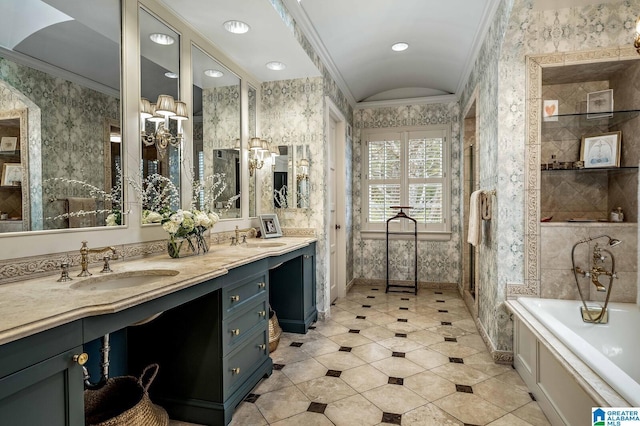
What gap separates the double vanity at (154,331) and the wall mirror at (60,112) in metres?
0.35

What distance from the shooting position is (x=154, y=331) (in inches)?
80.2

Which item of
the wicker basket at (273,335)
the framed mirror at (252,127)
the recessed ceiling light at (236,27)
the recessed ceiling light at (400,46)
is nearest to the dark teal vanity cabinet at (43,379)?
the wicker basket at (273,335)

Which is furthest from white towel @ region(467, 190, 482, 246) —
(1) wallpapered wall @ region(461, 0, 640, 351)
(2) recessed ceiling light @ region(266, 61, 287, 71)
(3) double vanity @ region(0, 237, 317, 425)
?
(2) recessed ceiling light @ region(266, 61, 287, 71)

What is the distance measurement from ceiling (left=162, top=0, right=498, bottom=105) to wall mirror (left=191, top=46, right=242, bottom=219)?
9.9 inches

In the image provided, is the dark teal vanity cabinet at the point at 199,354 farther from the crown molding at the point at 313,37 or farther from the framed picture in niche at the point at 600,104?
the framed picture in niche at the point at 600,104

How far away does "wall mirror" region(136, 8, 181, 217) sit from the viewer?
85.4 inches

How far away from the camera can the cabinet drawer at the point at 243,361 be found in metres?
1.98

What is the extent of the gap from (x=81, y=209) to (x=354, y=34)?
284cm

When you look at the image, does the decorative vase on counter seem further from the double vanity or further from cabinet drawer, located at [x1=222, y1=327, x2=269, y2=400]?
cabinet drawer, located at [x1=222, y1=327, x2=269, y2=400]

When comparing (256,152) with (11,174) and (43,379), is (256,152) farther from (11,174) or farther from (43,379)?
(43,379)

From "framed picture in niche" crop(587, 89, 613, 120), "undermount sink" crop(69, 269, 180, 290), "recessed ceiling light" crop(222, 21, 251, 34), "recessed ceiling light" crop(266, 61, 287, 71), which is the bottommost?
"undermount sink" crop(69, 269, 180, 290)

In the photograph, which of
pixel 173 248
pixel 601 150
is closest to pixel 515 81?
pixel 601 150

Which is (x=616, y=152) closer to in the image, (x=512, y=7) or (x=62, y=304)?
(x=512, y=7)

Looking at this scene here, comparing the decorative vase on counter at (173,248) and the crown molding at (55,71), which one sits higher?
the crown molding at (55,71)
